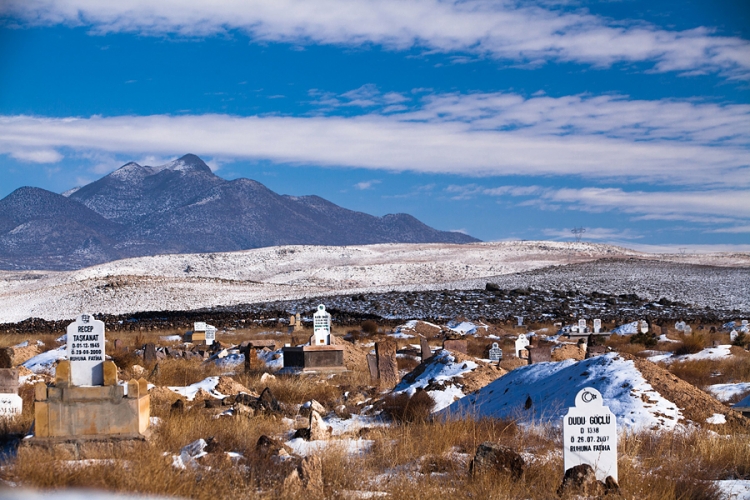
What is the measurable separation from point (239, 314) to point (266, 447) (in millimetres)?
39747

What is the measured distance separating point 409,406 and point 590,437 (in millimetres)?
4823

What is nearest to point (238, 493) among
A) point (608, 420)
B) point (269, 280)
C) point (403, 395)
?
point (608, 420)

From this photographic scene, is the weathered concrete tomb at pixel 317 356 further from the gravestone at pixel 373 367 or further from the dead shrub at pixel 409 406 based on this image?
the dead shrub at pixel 409 406

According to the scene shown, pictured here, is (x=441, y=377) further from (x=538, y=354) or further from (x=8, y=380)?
(x=8, y=380)

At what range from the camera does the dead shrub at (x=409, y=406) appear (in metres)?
11.5

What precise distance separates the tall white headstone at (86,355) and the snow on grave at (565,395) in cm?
439

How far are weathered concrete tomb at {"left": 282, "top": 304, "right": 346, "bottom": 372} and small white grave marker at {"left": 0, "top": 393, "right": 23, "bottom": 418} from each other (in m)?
9.08

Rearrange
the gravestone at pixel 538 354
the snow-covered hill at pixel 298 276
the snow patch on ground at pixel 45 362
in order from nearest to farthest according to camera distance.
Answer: the snow patch on ground at pixel 45 362 → the gravestone at pixel 538 354 → the snow-covered hill at pixel 298 276

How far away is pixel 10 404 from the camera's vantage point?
11.0m

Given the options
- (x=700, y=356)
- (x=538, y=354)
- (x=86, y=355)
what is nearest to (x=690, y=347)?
(x=700, y=356)

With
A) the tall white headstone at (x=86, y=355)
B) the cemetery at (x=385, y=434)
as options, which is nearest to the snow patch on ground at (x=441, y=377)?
the cemetery at (x=385, y=434)

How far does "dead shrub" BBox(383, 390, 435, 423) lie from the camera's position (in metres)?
11.5

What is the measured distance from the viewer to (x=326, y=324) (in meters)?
21.0

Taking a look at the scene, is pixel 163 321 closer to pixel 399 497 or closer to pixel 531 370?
pixel 531 370
